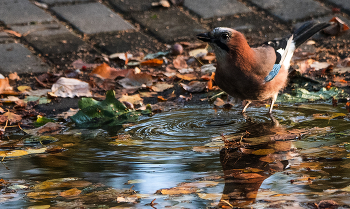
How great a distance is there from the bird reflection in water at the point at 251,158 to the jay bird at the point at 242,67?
0.83 feet

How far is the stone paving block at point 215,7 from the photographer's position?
5184 mm

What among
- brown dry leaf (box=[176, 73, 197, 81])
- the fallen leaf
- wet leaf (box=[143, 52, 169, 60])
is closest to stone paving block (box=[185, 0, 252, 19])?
wet leaf (box=[143, 52, 169, 60])

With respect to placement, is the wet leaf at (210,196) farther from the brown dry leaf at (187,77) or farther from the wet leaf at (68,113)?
the brown dry leaf at (187,77)

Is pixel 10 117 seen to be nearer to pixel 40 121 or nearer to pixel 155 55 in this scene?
pixel 40 121

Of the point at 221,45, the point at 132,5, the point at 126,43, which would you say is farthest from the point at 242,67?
the point at 132,5

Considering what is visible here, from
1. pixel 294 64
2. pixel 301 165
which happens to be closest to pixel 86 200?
pixel 301 165

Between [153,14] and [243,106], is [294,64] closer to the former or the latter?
[243,106]

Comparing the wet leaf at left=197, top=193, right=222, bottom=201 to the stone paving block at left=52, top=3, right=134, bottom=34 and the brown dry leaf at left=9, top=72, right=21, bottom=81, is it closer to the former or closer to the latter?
the brown dry leaf at left=9, top=72, right=21, bottom=81

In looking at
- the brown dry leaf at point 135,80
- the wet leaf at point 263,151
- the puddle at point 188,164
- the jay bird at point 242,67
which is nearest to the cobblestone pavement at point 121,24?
the brown dry leaf at point 135,80

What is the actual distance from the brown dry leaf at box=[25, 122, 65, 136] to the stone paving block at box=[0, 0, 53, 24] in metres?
2.36

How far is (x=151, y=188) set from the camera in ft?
6.38

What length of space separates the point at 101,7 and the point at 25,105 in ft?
7.26

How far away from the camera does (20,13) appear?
16.5 ft

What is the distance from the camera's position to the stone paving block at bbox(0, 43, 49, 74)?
4.09 meters
